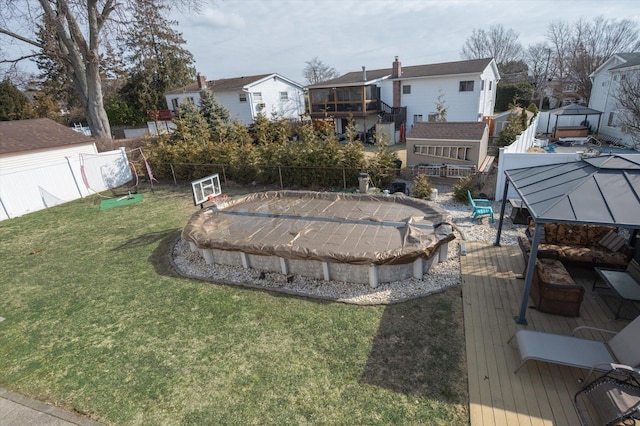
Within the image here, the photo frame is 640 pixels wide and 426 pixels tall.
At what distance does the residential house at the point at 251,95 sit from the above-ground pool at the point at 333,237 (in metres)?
20.1

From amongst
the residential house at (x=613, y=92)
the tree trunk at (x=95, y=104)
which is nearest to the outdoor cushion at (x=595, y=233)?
the residential house at (x=613, y=92)

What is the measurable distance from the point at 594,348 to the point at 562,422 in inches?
41.5

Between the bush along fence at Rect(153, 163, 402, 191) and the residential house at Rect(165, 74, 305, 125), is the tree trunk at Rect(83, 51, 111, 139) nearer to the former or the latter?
the residential house at Rect(165, 74, 305, 125)

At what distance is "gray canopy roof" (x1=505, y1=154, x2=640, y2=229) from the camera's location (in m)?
4.10

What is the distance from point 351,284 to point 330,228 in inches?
64.7

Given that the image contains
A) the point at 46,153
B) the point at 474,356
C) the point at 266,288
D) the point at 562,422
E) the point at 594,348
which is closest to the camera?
the point at 562,422

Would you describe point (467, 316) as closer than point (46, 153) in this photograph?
Yes

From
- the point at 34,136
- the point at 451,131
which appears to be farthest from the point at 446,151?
the point at 34,136

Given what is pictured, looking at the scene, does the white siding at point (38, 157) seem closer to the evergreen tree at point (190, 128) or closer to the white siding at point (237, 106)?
the evergreen tree at point (190, 128)

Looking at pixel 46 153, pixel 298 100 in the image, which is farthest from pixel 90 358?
pixel 298 100

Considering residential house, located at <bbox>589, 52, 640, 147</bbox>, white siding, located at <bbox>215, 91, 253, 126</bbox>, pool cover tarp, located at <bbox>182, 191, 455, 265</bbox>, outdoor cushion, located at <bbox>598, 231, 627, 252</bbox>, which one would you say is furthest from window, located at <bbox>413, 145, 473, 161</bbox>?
white siding, located at <bbox>215, 91, 253, 126</bbox>

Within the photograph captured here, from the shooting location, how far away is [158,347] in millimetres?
5281

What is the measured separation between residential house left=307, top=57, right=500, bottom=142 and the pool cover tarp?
1581cm

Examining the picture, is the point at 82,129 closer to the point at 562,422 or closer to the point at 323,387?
the point at 323,387
